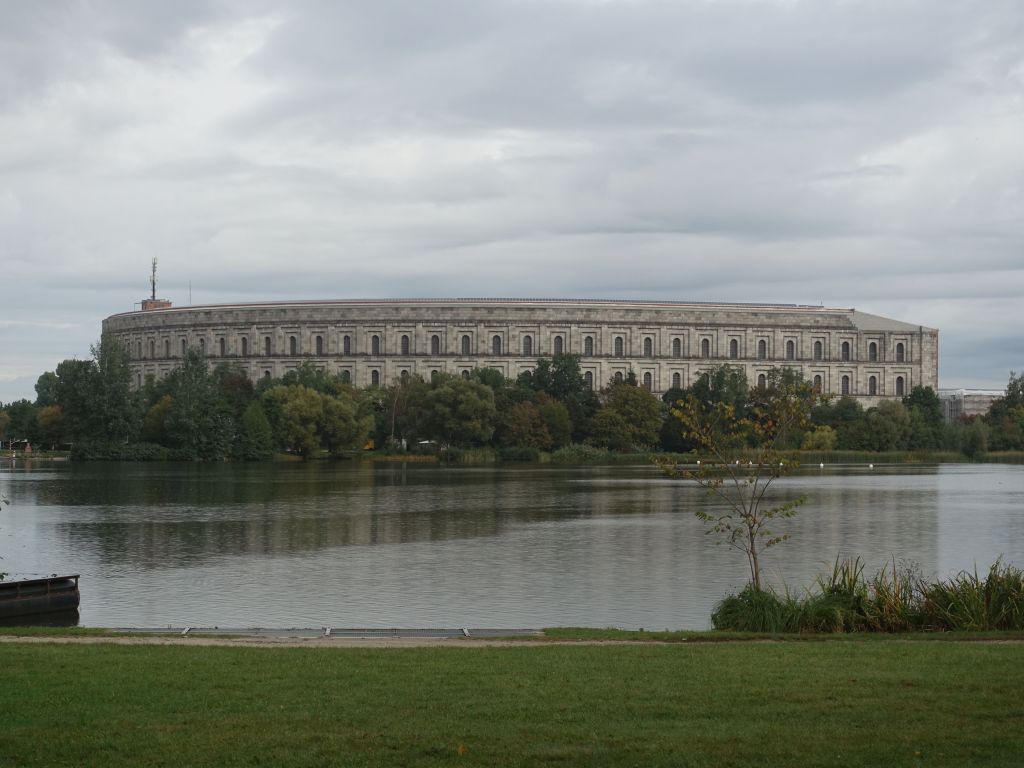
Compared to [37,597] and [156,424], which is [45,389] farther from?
[37,597]

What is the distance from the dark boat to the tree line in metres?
80.5

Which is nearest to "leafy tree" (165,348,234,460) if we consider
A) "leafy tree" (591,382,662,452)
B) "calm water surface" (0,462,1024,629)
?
"leafy tree" (591,382,662,452)

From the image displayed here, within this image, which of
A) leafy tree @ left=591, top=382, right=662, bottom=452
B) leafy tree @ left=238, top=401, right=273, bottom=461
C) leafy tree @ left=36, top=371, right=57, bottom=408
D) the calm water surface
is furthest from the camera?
leafy tree @ left=36, top=371, right=57, bottom=408

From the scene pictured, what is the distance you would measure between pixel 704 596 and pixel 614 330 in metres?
127

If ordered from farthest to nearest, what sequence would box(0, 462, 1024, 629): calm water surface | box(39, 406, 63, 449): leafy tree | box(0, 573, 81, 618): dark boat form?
box(39, 406, 63, 449): leafy tree < box(0, 462, 1024, 629): calm water surface < box(0, 573, 81, 618): dark boat

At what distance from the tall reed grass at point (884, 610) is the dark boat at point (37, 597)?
1206cm

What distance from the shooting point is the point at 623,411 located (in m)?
118

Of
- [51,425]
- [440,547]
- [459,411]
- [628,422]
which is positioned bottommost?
[440,547]

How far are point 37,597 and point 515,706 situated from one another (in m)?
14.0

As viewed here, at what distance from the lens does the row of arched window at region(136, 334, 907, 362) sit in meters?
150

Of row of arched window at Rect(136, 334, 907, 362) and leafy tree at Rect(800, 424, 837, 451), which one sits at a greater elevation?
row of arched window at Rect(136, 334, 907, 362)

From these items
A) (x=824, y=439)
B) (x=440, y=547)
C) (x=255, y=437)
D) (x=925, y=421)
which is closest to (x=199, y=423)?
(x=255, y=437)

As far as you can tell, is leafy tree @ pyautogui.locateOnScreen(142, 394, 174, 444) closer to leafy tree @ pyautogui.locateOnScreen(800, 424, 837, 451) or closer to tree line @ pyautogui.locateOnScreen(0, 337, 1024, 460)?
tree line @ pyautogui.locateOnScreen(0, 337, 1024, 460)

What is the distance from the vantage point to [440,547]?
113ft
